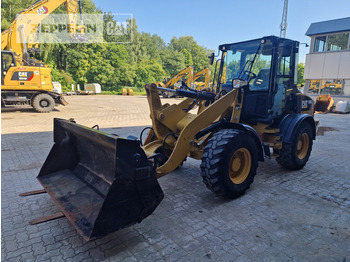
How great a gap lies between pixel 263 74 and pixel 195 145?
78.0 inches

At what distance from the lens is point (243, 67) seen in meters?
4.77

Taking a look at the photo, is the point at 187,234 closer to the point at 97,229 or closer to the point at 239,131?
the point at 97,229

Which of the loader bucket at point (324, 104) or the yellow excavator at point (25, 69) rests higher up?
the yellow excavator at point (25, 69)

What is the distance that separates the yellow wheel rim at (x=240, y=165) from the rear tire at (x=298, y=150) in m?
1.42

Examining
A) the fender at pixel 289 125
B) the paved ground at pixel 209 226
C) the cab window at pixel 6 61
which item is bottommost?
the paved ground at pixel 209 226

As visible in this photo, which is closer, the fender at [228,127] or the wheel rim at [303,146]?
the fender at [228,127]

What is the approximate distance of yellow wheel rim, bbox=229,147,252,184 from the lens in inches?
151

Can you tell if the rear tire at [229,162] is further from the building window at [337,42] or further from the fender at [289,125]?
the building window at [337,42]

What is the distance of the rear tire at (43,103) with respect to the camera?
512 inches

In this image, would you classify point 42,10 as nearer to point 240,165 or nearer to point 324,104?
point 240,165

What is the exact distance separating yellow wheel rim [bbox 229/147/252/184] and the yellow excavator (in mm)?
12360

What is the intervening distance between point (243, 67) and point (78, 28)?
47.8 ft

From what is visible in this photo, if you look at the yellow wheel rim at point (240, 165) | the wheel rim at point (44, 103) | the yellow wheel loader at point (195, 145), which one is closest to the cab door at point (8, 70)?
the wheel rim at point (44, 103)

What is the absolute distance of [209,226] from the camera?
3.09m
